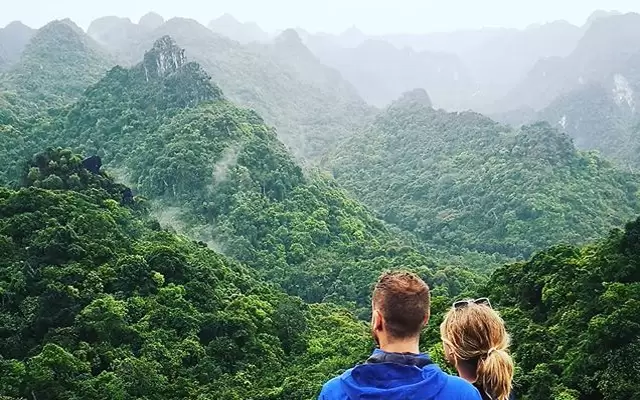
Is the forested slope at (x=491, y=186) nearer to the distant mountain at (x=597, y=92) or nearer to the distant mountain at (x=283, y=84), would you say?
the distant mountain at (x=597, y=92)

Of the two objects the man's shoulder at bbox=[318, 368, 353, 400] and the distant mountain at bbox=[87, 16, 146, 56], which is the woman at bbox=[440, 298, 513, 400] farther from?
the distant mountain at bbox=[87, 16, 146, 56]

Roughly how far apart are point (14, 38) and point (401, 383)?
158 metres

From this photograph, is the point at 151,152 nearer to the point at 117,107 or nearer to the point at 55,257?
the point at 117,107

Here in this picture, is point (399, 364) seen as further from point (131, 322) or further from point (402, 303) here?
point (131, 322)

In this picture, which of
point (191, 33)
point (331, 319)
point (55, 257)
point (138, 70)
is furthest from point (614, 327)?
point (191, 33)

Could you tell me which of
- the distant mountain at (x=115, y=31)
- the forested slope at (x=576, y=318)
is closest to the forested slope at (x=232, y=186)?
the forested slope at (x=576, y=318)

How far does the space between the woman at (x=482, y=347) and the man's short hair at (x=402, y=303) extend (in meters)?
0.44

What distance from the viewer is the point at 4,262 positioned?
23016 millimetres

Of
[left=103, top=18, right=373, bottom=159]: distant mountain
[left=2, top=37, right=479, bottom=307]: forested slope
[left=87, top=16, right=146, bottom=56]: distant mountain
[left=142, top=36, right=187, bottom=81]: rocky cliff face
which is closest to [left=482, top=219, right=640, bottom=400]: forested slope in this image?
[left=2, top=37, right=479, bottom=307]: forested slope

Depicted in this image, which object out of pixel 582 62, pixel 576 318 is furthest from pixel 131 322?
pixel 582 62

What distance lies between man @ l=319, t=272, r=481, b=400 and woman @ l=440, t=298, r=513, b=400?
0.41 meters

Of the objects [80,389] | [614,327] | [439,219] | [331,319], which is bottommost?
[439,219]

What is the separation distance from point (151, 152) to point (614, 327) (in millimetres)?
39735

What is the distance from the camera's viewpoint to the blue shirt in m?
2.96
